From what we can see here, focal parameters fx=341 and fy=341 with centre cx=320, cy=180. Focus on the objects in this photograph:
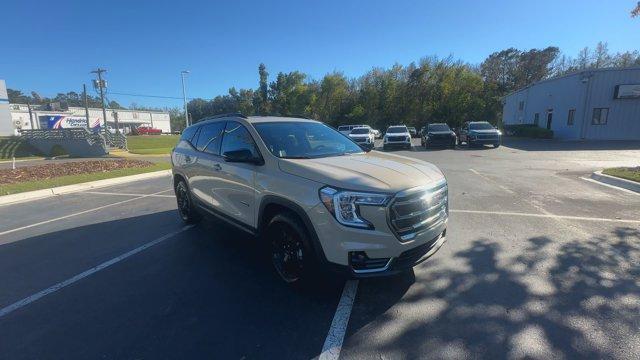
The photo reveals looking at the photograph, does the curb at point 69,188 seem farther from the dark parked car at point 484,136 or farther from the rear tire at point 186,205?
the dark parked car at point 484,136

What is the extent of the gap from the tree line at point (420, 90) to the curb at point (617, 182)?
41.5 m

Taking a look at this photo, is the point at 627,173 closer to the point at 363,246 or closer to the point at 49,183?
the point at 363,246

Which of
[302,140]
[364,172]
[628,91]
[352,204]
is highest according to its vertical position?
[628,91]

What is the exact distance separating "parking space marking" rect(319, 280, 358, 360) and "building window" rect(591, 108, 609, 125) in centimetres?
3152

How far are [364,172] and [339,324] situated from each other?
4.72ft

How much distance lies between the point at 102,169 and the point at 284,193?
46.8ft

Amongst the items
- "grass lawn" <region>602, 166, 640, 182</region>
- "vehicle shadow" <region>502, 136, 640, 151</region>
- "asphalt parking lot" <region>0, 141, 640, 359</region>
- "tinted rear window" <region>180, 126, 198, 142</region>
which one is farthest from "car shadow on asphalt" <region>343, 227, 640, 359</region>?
"vehicle shadow" <region>502, 136, 640, 151</region>

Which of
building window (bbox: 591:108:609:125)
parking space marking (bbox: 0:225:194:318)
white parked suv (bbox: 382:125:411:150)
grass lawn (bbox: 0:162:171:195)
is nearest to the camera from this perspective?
parking space marking (bbox: 0:225:194:318)

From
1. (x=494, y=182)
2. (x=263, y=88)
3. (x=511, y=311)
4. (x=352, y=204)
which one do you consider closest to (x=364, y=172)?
(x=352, y=204)

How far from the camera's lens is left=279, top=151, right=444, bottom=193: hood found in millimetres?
3133

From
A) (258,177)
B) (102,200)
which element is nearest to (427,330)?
(258,177)

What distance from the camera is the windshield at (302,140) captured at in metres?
4.09

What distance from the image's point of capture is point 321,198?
316 centimetres

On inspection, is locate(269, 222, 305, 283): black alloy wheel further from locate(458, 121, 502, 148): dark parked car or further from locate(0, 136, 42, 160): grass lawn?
locate(0, 136, 42, 160): grass lawn
